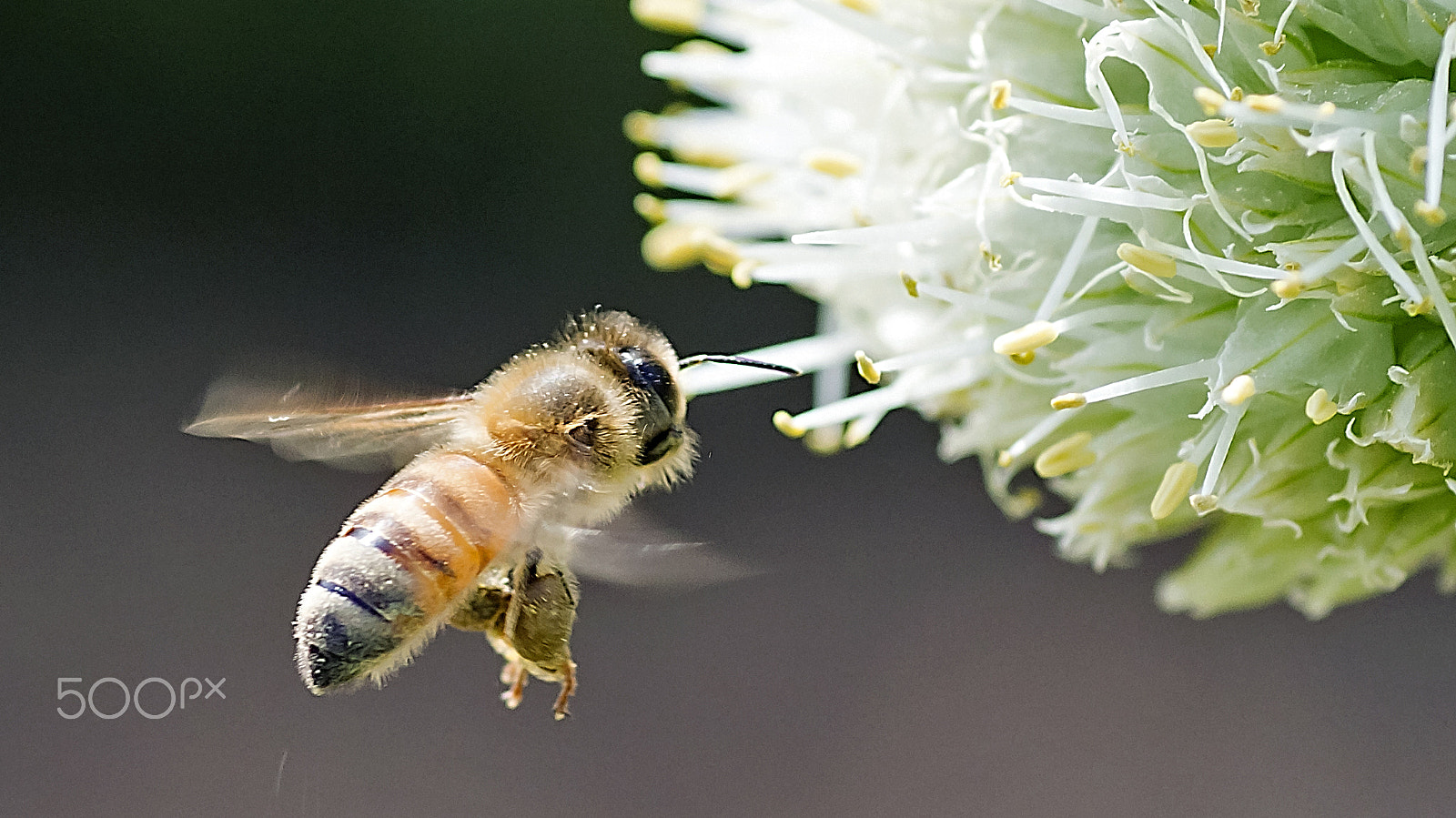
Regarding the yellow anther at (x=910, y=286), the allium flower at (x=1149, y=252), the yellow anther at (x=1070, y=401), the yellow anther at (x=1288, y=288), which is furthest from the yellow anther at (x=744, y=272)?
the yellow anther at (x=1288, y=288)

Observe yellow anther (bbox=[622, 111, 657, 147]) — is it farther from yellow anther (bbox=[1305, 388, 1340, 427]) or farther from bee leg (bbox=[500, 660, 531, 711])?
yellow anther (bbox=[1305, 388, 1340, 427])

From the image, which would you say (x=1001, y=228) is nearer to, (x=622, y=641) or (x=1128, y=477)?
(x=1128, y=477)

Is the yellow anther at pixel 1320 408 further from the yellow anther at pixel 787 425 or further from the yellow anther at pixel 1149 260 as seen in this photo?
the yellow anther at pixel 787 425

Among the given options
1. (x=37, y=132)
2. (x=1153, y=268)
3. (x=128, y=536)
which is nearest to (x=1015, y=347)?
(x=1153, y=268)

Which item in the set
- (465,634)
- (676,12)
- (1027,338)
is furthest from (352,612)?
(465,634)

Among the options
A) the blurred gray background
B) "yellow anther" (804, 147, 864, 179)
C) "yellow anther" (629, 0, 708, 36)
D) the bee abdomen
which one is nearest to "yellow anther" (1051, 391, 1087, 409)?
"yellow anther" (804, 147, 864, 179)
